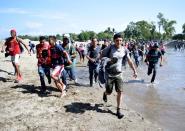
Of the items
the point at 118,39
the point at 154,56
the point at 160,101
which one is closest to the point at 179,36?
the point at 154,56

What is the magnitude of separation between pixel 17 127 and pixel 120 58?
278 cm

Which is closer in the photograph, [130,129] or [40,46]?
[130,129]

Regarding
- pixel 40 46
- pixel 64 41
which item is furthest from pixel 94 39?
pixel 40 46

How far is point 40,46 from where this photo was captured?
10.3 meters

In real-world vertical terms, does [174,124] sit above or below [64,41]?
below

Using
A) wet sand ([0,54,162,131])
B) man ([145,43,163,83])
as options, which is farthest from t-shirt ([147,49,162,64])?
wet sand ([0,54,162,131])

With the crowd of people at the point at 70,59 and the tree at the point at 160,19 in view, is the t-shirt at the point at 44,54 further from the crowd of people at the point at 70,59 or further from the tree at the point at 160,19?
the tree at the point at 160,19

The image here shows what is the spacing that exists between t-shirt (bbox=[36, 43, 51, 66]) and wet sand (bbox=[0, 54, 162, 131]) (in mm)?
994

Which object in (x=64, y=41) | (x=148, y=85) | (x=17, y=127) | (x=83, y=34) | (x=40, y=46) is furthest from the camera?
(x=83, y=34)

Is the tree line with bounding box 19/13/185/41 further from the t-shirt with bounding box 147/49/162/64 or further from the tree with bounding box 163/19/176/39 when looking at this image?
the t-shirt with bounding box 147/49/162/64

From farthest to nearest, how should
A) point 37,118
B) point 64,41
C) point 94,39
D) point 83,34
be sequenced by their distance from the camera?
point 83,34, point 94,39, point 64,41, point 37,118

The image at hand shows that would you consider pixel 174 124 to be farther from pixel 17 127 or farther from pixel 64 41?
pixel 64 41

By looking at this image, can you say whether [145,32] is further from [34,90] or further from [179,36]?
[34,90]

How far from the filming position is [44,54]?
33.2ft
